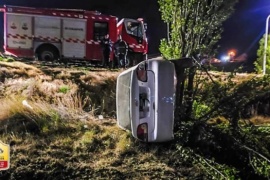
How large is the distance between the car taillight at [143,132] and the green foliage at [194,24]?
4.75ft

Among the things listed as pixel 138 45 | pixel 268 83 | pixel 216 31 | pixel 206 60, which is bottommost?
pixel 268 83

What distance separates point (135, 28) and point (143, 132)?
1194 cm

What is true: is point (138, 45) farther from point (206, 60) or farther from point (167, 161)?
point (167, 161)

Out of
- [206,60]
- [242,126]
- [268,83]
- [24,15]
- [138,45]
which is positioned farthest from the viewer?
[138,45]

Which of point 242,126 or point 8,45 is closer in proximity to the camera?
point 242,126

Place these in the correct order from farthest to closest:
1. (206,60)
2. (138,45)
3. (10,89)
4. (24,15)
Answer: (138,45)
(24,15)
(10,89)
(206,60)

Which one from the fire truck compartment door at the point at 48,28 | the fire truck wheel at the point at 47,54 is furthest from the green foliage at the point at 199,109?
the fire truck compartment door at the point at 48,28

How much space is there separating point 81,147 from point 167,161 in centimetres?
114

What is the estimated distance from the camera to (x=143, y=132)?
3.96 meters

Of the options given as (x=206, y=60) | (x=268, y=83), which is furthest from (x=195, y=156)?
(x=206, y=60)

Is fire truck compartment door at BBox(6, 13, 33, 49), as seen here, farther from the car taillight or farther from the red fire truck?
the car taillight

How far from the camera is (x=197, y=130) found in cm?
427

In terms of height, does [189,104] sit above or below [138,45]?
below

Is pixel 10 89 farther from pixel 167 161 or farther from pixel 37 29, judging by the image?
pixel 37 29
